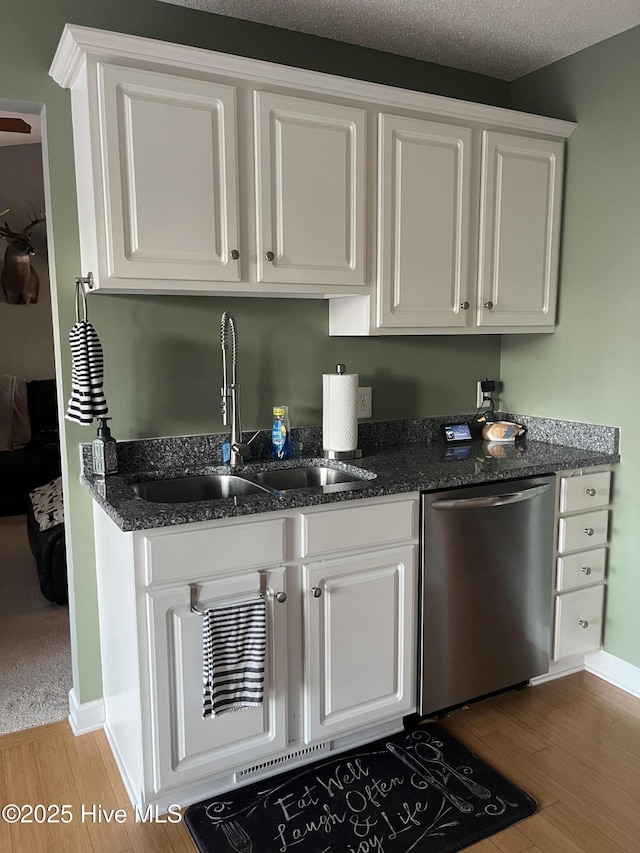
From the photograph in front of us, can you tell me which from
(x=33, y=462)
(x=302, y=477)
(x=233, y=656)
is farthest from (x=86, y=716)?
(x=33, y=462)

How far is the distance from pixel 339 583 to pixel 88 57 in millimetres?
1722

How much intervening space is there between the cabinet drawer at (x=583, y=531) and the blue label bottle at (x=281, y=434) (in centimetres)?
110

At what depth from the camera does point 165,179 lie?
200cm

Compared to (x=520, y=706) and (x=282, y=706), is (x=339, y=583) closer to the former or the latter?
(x=282, y=706)

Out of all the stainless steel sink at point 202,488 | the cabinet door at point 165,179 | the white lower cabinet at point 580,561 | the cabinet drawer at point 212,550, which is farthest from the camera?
the white lower cabinet at point 580,561

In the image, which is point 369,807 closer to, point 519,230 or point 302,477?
point 302,477

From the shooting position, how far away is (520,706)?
2520 mm

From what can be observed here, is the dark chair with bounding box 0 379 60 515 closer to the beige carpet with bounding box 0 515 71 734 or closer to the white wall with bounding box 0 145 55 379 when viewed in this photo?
the white wall with bounding box 0 145 55 379

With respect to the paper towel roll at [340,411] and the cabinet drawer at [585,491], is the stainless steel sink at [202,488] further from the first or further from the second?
the cabinet drawer at [585,491]

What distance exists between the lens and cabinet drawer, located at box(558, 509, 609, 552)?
256 centimetres

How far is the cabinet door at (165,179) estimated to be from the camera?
6.33ft

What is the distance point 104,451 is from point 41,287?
4.32 m

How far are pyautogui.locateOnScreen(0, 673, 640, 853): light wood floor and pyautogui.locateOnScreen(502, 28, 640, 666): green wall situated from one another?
15.7 inches

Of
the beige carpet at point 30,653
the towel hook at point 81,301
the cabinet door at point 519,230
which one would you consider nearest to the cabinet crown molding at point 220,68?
the cabinet door at point 519,230
